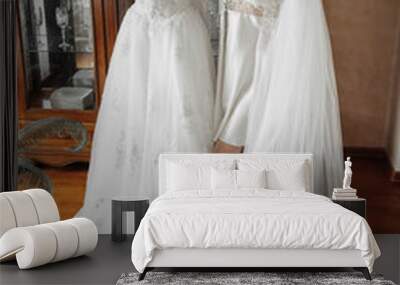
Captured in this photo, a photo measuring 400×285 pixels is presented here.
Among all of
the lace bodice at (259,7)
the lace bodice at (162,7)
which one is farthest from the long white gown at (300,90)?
the lace bodice at (162,7)

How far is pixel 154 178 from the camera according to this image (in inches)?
211

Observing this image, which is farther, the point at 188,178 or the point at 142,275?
the point at 188,178

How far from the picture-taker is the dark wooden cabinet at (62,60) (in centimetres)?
561

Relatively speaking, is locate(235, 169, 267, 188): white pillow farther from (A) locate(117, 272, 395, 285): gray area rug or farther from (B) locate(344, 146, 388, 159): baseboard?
Answer: (B) locate(344, 146, 388, 159): baseboard

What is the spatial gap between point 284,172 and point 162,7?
151 centimetres

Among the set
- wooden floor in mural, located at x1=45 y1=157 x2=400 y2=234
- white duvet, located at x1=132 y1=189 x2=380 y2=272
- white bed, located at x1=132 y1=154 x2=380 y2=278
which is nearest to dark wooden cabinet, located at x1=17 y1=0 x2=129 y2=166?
wooden floor in mural, located at x1=45 y1=157 x2=400 y2=234

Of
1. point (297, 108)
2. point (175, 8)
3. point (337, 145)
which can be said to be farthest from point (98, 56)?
point (337, 145)

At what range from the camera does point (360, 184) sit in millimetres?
5840

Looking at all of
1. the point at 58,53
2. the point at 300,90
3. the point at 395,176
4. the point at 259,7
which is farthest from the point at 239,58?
the point at 395,176

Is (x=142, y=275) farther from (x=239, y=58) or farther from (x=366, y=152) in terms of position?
(x=366, y=152)

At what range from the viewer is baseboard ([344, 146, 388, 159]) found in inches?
231

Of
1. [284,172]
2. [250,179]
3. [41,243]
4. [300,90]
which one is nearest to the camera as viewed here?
[41,243]

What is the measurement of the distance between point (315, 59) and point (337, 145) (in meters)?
0.66

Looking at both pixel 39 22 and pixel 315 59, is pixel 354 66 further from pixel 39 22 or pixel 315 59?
pixel 39 22
